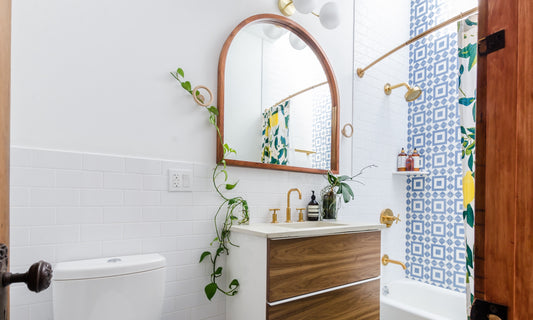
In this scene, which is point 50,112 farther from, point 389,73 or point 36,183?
point 389,73

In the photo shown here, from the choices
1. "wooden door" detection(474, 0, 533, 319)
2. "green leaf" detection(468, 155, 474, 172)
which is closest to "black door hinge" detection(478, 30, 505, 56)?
"wooden door" detection(474, 0, 533, 319)

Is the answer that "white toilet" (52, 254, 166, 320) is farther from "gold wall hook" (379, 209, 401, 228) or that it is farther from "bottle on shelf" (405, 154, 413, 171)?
"bottle on shelf" (405, 154, 413, 171)

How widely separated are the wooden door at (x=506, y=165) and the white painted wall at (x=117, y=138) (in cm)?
123

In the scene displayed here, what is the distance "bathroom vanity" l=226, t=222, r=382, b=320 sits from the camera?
1.26 m

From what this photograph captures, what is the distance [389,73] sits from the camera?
8.40 ft

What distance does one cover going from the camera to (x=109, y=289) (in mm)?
1087

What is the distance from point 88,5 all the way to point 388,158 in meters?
2.30

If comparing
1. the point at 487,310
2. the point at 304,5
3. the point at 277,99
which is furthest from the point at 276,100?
the point at 487,310

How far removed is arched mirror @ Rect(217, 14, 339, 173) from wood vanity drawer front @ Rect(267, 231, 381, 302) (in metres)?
0.53

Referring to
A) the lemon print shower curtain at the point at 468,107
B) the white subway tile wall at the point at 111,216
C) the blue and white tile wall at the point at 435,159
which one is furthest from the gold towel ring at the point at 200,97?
the blue and white tile wall at the point at 435,159

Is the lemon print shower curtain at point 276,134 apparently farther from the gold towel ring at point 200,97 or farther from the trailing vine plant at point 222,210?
the gold towel ring at point 200,97

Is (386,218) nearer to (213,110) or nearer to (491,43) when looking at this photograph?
(213,110)

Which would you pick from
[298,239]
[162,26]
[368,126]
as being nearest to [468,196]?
[298,239]

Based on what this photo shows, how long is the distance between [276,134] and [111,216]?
39.3 inches
